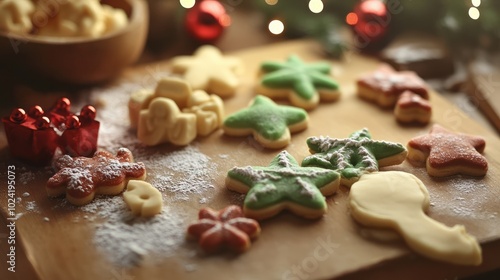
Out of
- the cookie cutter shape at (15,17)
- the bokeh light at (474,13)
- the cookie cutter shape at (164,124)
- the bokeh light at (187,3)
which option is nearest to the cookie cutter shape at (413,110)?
the bokeh light at (474,13)

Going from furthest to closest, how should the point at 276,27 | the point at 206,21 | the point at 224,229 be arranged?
the point at 276,27, the point at 206,21, the point at 224,229

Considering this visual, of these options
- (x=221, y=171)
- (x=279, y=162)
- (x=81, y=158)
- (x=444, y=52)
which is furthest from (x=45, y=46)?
(x=444, y=52)

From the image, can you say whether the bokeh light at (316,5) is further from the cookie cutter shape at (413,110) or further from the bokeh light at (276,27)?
the cookie cutter shape at (413,110)

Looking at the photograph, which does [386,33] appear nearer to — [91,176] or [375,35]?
[375,35]

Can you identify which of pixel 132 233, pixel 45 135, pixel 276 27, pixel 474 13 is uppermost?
pixel 474 13

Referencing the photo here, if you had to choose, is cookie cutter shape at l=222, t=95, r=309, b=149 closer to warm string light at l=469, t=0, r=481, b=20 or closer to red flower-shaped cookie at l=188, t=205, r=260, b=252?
red flower-shaped cookie at l=188, t=205, r=260, b=252

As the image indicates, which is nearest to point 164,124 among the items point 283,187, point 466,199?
point 283,187

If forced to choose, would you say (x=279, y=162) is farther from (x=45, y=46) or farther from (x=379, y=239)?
(x=45, y=46)
